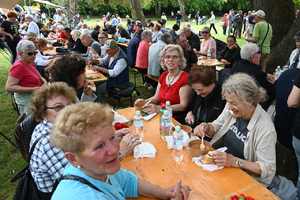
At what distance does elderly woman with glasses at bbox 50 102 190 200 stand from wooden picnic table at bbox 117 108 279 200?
0.57 metres

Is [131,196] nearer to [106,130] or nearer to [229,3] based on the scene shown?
[106,130]

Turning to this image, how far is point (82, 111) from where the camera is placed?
1229 mm

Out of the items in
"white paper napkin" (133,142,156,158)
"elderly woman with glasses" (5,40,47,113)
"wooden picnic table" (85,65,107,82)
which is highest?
"elderly woman with glasses" (5,40,47,113)

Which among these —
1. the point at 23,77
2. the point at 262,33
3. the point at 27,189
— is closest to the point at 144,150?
the point at 27,189

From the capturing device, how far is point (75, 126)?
46.3 inches

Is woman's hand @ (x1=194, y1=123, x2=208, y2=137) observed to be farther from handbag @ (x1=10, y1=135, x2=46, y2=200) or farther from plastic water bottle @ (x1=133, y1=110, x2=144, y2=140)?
handbag @ (x1=10, y1=135, x2=46, y2=200)

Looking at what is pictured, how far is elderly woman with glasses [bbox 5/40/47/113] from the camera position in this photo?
139 inches

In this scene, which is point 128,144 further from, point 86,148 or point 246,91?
point 246,91

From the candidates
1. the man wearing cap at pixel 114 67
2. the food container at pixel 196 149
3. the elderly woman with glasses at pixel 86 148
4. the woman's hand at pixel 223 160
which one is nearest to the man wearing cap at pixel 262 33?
the man wearing cap at pixel 114 67

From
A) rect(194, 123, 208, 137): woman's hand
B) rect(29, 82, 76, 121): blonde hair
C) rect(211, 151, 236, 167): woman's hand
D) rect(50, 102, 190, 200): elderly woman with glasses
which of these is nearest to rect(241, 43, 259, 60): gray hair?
rect(194, 123, 208, 137): woman's hand

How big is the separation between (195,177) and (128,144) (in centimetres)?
70

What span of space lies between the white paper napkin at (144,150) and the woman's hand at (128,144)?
2.6 inches

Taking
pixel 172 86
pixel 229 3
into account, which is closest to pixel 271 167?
pixel 172 86

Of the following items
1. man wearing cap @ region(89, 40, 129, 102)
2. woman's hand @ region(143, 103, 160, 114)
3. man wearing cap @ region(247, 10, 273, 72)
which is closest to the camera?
woman's hand @ region(143, 103, 160, 114)
